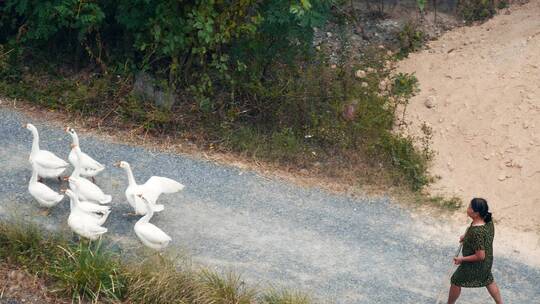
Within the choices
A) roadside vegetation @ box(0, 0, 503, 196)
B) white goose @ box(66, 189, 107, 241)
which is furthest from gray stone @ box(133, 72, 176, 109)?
white goose @ box(66, 189, 107, 241)

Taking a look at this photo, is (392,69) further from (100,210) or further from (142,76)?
(100,210)

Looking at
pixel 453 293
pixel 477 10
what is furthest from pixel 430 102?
pixel 453 293

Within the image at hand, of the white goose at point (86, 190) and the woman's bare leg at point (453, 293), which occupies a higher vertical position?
the white goose at point (86, 190)

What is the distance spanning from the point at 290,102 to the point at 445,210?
2740 millimetres

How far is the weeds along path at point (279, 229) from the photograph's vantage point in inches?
348

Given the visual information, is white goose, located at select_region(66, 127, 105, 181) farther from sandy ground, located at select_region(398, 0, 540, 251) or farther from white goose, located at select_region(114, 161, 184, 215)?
sandy ground, located at select_region(398, 0, 540, 251)

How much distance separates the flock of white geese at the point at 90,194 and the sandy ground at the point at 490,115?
3849mm

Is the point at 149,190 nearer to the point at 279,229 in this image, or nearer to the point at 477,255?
the point at 279,229

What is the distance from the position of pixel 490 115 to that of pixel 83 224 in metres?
6.05

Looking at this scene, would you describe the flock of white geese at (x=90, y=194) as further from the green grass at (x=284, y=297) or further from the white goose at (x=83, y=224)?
the green grass at (x=284, y=297)

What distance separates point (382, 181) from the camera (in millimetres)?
10805

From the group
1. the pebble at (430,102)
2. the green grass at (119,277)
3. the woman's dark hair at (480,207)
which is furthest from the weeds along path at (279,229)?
the pebble at (430,102)

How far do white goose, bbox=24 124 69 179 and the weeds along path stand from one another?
1.05 feet

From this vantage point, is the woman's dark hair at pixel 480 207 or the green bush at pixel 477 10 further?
the green bush at pixel 477 10
